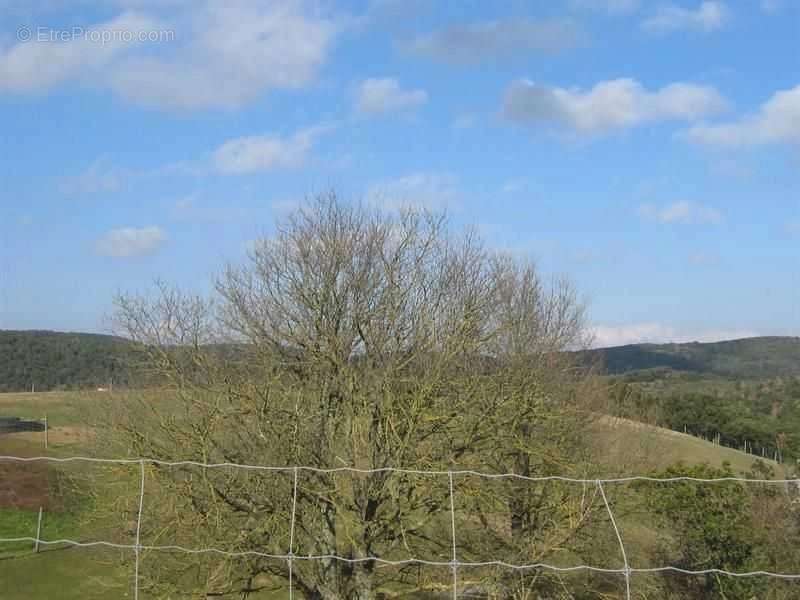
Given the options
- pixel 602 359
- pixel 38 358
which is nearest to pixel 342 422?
pixel 602 359

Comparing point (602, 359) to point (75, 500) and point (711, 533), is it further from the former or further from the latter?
point (75, 500)

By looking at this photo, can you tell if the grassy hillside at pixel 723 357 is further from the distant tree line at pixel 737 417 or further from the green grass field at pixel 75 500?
the green grass field at pixel 75 500

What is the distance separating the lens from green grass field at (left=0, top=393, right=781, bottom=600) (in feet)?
42.5

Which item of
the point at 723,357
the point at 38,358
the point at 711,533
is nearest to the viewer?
the point at 711,533

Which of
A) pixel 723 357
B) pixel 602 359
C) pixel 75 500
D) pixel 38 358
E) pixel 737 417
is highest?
pixel 723 357

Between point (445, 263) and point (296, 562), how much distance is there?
20.2 feet

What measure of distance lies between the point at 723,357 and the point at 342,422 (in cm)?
10198

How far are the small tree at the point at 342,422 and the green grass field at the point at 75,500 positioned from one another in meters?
1.17

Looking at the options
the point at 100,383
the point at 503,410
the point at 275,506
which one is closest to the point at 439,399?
the point at 503,410

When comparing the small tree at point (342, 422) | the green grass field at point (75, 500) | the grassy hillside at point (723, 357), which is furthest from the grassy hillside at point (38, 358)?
the grassy hillside at point (723, 357)

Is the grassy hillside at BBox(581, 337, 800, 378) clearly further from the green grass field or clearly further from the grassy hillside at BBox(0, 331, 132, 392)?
the grassy hillside at BBox(0, 331, 132, 392)

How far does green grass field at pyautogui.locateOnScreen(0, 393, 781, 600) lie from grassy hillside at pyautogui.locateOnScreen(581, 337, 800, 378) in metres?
52.5

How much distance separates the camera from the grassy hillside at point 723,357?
295 ft

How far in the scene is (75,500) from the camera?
15.5m
